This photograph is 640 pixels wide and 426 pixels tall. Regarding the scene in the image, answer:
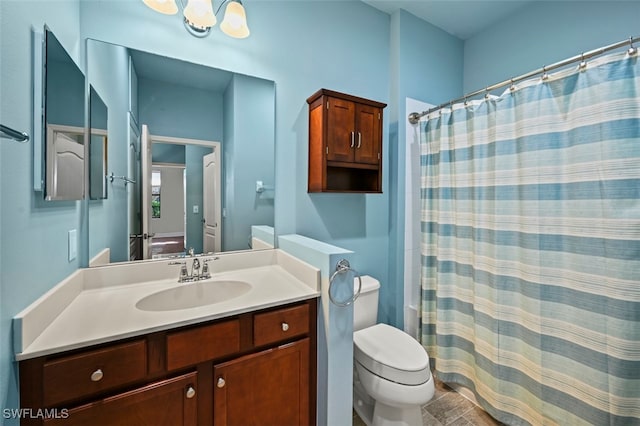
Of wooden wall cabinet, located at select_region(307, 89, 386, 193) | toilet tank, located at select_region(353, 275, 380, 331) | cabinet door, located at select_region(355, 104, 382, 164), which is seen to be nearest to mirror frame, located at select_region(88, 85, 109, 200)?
wooden wall cabinet, located at select_region(307, 89, 386, 193)

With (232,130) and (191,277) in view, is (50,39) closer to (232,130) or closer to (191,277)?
(232,130)

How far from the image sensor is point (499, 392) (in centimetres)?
150

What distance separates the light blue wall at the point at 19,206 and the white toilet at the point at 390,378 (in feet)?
4.44

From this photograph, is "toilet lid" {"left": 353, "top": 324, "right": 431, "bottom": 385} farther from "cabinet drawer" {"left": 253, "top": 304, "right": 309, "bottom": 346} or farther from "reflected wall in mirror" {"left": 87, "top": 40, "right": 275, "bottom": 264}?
"reflected wall in mirror" {"left": 87, "top": 40, "right": 275, "bottom": 264}

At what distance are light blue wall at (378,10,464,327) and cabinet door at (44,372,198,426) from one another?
1493mm

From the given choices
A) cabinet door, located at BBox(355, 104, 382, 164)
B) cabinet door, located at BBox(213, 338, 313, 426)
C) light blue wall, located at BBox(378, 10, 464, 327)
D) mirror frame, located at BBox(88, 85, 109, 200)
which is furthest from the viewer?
light blue wall, located at BBox(378, 10, 464, 327)

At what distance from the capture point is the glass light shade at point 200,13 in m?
1.25

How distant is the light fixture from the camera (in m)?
1.22

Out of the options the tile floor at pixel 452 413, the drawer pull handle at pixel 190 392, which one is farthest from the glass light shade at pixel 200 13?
the tile floor at pixel 452 413

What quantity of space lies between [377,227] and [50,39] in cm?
194

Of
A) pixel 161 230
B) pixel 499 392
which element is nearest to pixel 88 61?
pixel 161 230

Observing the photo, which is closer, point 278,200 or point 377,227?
point 278,200

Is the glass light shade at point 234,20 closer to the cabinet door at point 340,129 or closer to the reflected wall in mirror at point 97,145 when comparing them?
the cabinet door at point 340,129

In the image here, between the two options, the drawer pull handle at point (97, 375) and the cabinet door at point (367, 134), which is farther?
the cabinet door at point (367, 134)
